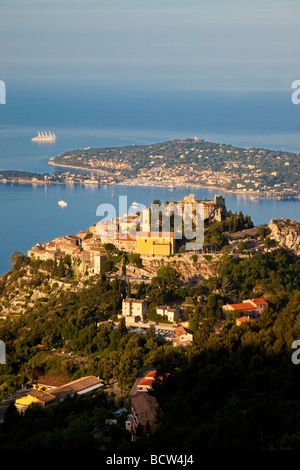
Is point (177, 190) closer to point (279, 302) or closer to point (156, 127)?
point (279, 302)

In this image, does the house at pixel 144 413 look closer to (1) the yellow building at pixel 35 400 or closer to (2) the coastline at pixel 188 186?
(1) the yellow building at pixel 35 400

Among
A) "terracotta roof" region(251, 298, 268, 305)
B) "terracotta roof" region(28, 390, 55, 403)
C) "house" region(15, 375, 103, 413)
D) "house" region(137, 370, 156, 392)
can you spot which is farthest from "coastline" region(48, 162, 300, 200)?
"terracotta roof" region(28, 390, 55, 403)

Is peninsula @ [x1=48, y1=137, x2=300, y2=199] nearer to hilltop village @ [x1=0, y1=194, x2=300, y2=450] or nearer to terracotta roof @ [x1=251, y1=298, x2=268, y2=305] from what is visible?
hilltop village @ [x1=0, y1=194, x2=300, y2=450]

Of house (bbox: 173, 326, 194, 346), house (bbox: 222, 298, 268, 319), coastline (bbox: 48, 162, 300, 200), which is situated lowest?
house (bbox: 173, 326, 194, 346)

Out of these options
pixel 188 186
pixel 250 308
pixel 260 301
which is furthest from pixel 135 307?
pixel 188 186

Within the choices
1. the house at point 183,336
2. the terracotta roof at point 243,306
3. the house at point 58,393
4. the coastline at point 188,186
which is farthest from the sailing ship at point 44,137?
the house at point 58,393
